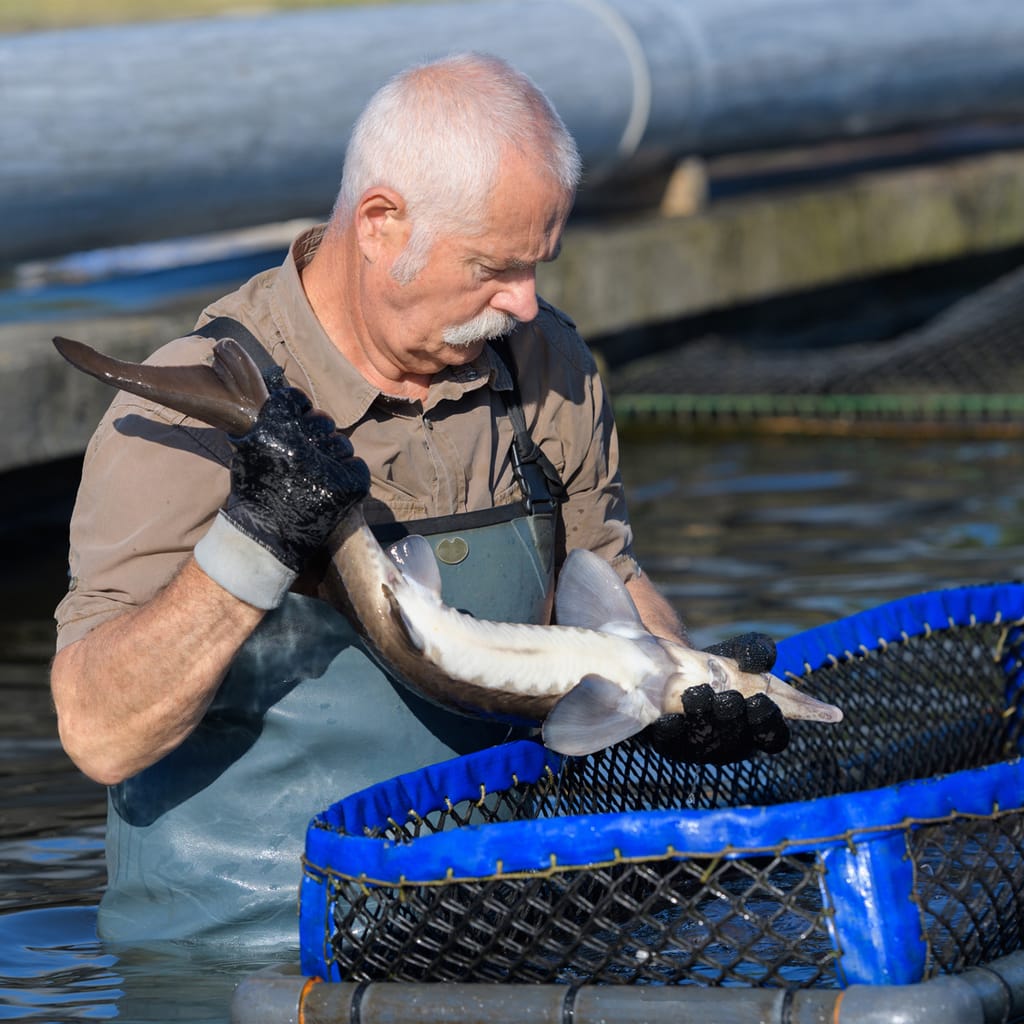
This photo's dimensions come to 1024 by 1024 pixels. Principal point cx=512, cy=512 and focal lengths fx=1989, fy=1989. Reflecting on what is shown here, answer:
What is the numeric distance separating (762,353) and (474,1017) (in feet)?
24.7

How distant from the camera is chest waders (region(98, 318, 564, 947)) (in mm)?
3412

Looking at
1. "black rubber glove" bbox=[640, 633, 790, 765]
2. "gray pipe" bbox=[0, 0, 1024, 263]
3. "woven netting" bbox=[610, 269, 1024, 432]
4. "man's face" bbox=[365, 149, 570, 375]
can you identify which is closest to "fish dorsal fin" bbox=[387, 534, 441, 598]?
"man's face" bbox=[365, 149, 570, 375]

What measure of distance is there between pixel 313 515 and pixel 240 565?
136mm

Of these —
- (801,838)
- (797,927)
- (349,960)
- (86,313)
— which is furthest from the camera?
(86,313)

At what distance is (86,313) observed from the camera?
715 centimetres

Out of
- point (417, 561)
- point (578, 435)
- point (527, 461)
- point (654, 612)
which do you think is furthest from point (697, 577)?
point (417, 561)

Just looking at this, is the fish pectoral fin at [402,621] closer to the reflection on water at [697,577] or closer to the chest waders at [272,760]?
the chest waders at [272,760]

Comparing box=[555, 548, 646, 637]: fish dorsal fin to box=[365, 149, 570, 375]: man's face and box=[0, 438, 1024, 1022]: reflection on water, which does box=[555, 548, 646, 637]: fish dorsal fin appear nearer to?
box=[365, 149, 570, 375]: man's face

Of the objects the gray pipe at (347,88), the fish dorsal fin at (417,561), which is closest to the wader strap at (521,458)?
the fish dorsal fin at (417,561)

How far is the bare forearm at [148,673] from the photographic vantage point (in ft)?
10.2

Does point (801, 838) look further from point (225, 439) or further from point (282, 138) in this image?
point (282, 138)

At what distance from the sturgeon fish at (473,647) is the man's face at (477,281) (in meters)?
0.33

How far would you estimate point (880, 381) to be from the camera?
8906 millimetres

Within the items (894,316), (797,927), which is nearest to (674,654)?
(797,927)
